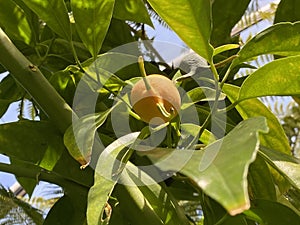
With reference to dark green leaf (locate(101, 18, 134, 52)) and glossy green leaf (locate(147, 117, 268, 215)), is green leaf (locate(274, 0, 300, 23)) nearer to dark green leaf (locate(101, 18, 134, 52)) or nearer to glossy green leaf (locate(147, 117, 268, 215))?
dark green leaf (locate(101, 18, 134, 52))

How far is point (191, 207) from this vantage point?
85 centimetres

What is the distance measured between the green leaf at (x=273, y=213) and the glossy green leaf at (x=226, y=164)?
0.10 m

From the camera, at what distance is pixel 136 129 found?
16.8 inches

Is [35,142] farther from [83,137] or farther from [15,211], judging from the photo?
[15,211]

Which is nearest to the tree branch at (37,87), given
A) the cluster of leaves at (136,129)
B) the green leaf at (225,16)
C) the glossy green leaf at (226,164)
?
the cluster of leaves at (136,129)

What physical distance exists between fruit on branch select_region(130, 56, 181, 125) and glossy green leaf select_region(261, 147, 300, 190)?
0.20ft

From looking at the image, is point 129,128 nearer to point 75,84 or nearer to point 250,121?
Answer: point 75,84

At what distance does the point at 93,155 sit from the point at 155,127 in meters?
0.04

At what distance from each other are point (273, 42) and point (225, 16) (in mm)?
218

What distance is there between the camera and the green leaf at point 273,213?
1.06ft

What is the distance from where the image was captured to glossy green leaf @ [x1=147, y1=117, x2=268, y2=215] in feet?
0.57

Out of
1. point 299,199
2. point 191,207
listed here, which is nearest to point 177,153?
point 299,199

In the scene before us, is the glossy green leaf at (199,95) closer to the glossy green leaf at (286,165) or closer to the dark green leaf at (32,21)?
the glossy green leaf at (286,165)

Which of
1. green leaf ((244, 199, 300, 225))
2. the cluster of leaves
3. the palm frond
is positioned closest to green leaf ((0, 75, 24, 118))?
the cluster of leaves
